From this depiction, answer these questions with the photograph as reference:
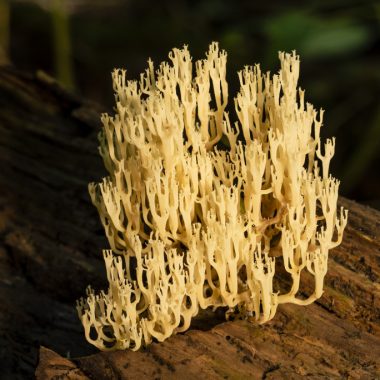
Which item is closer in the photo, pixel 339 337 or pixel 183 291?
pixel 183 291

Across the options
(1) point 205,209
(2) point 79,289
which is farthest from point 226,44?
(1) point 205,209

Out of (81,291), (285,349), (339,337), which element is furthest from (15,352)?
(339,337)

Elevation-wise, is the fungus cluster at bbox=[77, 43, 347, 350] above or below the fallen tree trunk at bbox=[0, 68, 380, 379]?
above

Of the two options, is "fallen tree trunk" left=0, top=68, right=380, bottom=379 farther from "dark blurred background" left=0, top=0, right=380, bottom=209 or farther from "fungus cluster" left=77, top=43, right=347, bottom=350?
"dark blurred background" left=0, top=0, right=380, bottom=209

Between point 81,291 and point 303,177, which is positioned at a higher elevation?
point 303,177

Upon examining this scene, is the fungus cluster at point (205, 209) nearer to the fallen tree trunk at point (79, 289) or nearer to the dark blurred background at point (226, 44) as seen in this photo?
the fallen tree trunk at point (79, 289)

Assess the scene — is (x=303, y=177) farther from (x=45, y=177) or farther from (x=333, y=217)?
(x=45, y=177)

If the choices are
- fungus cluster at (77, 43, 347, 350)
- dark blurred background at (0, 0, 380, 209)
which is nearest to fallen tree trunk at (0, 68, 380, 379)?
fungus cluster at (77, 43, 347, 350)
